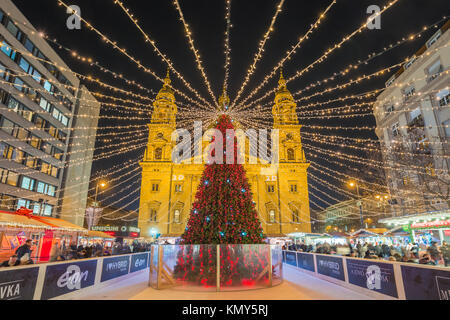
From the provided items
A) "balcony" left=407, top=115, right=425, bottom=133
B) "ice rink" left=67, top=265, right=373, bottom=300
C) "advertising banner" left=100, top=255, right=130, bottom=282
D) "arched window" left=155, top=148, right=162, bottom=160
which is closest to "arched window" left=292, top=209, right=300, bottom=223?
"balcony" left=407, top=115, right=425, bottom=133

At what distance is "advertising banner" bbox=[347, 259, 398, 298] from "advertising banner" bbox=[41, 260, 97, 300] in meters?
8.80

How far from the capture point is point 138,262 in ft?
42.4

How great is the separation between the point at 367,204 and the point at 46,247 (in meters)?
49.9

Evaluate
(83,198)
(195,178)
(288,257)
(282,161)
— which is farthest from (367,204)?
(83,198)

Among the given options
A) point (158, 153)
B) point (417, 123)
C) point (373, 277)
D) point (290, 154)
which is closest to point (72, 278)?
point (373, 277)

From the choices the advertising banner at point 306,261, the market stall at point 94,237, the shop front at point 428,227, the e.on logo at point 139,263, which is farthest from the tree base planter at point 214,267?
the shop front at point 428,227

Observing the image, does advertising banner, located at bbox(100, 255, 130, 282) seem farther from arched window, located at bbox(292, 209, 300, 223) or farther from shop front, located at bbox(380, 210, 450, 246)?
arched window, located at bbox(292, 209, 300, 223)

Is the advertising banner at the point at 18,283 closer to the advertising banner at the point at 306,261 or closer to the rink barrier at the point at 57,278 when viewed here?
the rink barrier at the point at 57,278

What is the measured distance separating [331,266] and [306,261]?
3024 mm

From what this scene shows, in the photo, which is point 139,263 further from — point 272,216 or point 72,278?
point 272,216

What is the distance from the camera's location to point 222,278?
816 cm

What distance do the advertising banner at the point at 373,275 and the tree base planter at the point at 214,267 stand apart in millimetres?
2800
